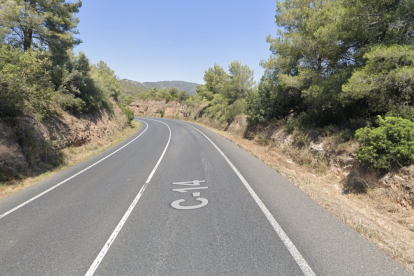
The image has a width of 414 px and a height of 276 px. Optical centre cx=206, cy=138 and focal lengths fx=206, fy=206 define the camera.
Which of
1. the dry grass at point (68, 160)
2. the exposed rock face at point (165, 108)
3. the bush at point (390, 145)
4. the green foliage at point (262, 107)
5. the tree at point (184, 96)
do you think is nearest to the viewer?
the bush at point (390, 145)

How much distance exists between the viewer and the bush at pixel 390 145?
564cm

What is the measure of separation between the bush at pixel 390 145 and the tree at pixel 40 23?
50.9 ft

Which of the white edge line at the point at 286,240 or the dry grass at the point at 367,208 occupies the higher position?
the dry grass at the point at 367,208

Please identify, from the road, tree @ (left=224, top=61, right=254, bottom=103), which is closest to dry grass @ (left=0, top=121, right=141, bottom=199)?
the road

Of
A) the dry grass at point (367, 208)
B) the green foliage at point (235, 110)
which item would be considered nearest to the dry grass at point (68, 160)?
the dry grass at point (367, 208)

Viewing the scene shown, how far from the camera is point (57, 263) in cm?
329

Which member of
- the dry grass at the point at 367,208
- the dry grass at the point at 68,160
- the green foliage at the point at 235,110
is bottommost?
the dry grass at the point at 68,160

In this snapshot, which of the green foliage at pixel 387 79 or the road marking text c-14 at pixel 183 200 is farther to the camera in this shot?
the green foliage at pixel 387 79

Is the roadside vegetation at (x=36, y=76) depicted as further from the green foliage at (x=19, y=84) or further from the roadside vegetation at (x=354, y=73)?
the roadside vegetation at (x=354, y=73)

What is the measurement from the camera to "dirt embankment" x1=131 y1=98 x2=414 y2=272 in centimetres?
400

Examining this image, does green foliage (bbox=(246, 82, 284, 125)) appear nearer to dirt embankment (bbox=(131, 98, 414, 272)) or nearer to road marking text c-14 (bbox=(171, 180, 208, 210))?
dirt embankment (bbox=(131, 98, 414, 272))

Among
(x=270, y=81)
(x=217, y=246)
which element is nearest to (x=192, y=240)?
(x=217, y=246)

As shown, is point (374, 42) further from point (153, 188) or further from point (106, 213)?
point (106, 213)

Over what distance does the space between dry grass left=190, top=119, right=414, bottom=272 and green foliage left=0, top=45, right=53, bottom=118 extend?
35.1 feet
